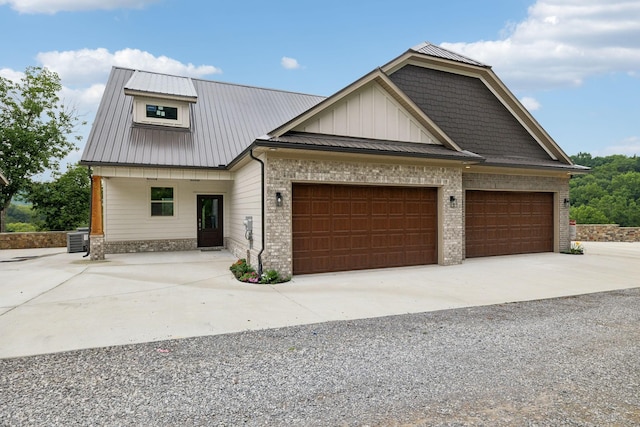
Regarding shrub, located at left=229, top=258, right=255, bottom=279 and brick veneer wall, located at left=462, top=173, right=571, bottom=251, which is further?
brick veneer wall, located at left=462, top=173, right=571, bottom=251

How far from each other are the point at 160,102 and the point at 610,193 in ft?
171

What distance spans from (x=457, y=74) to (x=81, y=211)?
67.5 ft

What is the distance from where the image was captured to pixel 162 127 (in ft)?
46.1

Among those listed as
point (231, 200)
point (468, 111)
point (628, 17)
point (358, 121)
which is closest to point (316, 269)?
point (358, 121)

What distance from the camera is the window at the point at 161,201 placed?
13.8 meters

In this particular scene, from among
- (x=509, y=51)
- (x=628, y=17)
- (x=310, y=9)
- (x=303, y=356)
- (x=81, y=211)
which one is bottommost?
(x=303, y=356)

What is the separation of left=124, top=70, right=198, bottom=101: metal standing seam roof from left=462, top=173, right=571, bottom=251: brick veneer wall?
36.5ft

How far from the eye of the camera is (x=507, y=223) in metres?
13.1

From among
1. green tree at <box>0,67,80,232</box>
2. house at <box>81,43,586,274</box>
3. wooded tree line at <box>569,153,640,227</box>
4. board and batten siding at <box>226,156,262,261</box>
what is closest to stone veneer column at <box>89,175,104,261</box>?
house at <box>81,43,586,274</box>

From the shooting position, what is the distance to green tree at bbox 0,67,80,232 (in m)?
20.2

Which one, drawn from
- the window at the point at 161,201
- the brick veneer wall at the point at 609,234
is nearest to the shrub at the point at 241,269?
the window at the point at 161,201

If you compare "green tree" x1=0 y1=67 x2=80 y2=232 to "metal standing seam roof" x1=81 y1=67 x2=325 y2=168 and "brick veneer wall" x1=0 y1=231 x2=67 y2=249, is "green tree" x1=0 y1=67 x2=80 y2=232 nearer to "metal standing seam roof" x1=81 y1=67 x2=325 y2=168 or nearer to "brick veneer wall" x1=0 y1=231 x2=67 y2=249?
"brick veneer wall" x1=0 y1=231 x2=67 y2=249

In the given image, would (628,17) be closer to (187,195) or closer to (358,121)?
(358,121)

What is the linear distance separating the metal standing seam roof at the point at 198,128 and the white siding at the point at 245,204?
1499 millimetres
